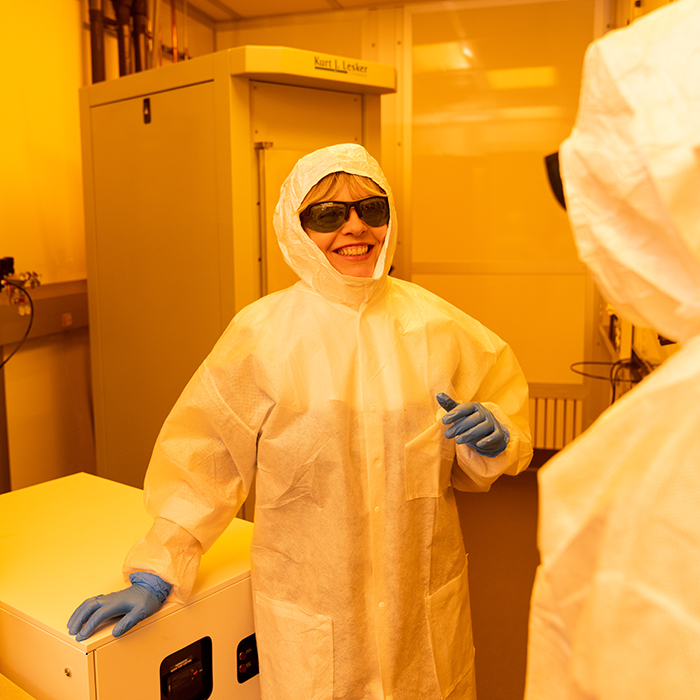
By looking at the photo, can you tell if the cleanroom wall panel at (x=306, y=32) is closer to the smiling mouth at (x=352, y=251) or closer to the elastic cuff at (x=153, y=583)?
the smiling mouth at (x=352, y=251)

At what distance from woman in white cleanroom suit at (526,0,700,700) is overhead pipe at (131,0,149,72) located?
2.54 metres

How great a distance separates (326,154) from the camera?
1.28 meters

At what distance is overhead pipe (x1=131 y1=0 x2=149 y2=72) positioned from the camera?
8.82ft

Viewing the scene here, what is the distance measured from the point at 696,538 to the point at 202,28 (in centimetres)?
355

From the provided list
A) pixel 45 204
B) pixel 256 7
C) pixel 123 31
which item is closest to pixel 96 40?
pixel 123 31

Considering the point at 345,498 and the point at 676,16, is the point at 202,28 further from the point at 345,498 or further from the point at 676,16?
the point at 676,16

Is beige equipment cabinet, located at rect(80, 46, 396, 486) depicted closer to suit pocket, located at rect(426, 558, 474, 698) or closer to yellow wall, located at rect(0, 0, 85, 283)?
yellow wall, located at rect(0, 0, 85, 283)

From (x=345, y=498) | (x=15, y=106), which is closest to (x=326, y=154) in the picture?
(x=345, y=498)

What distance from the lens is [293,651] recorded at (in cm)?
119

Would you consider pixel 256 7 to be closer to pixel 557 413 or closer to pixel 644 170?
pixel 557 413

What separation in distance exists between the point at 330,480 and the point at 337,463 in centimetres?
3

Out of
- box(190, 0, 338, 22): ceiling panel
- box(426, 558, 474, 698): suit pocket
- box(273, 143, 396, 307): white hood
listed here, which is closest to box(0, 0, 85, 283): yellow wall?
box(190, 0, 338, 22): ceiling panel

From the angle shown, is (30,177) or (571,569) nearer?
(571,569)

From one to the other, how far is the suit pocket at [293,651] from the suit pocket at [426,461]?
262 mm
